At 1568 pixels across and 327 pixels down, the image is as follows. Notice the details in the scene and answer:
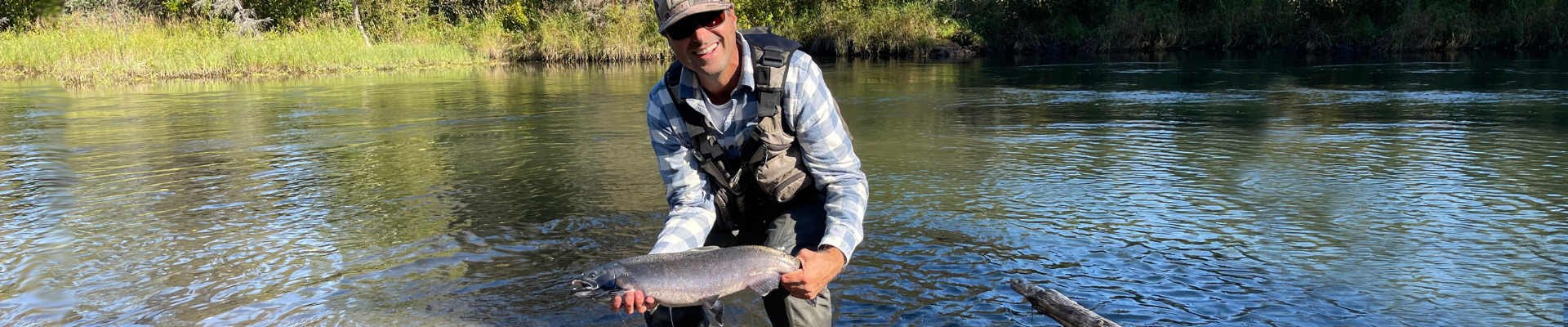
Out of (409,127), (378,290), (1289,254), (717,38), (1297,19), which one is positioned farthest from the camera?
(1297,19)

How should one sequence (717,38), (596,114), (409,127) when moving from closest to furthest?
(717,38) < (409,127) < (596,114)

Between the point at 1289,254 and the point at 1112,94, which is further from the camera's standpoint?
the point at 1112,94

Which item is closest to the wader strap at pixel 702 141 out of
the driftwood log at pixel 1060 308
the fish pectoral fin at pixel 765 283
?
the fish pectoral fin at pixel 765 283

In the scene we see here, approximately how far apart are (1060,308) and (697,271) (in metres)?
1.75

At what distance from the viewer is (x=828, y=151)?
10.7 feet

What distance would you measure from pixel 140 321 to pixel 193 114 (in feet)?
37.9

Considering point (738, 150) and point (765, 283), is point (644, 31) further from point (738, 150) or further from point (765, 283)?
point (765, 283)

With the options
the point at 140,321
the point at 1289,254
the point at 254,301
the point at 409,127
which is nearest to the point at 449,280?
the point at 254,301

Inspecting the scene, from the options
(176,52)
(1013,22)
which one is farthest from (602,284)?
(1013,22)

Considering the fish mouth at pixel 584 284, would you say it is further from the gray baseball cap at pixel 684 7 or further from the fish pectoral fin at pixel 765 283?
the gray baseball cap at pixel 684 7

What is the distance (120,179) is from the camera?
9055 mm

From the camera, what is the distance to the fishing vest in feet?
10.4

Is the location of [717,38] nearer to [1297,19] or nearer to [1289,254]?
[1289,254]

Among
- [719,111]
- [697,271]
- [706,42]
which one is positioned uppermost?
[706,42]
